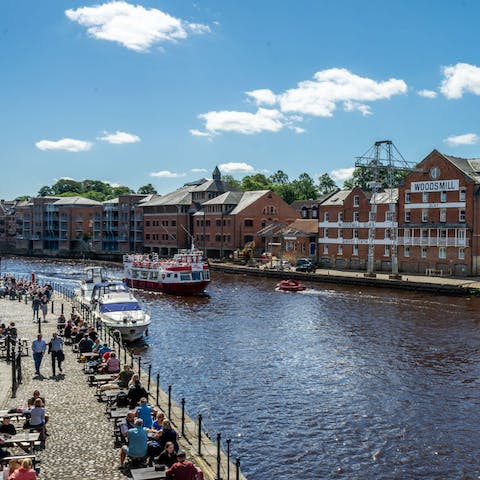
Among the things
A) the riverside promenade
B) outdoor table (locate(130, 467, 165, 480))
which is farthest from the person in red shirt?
the riverside promenade

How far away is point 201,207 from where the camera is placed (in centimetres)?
12825

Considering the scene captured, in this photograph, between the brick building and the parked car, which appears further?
the parked car

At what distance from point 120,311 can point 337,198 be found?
2358 inches

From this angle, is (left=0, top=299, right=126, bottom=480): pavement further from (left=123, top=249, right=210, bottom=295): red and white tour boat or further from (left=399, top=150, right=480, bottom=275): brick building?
(left=399, top=150, right=480, bottom=275): brick building

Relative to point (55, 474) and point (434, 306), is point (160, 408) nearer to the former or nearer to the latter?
point (55, 474)

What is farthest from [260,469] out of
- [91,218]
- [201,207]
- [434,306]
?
[91,218]

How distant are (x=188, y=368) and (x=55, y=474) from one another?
18.2 meters

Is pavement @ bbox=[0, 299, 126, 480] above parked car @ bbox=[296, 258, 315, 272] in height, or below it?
below

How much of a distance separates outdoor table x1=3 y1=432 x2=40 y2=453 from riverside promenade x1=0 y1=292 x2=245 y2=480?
1.53 feet

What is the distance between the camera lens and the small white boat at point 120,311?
1592 inches

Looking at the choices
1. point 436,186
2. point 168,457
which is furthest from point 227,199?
point 168,457

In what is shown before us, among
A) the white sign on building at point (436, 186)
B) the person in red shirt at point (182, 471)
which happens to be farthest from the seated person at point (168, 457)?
the white sign on building at point (436, 186)

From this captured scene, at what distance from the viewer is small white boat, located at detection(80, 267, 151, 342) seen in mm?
40438

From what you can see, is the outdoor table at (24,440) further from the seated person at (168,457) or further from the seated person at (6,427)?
A: the seated person at (168,457)
